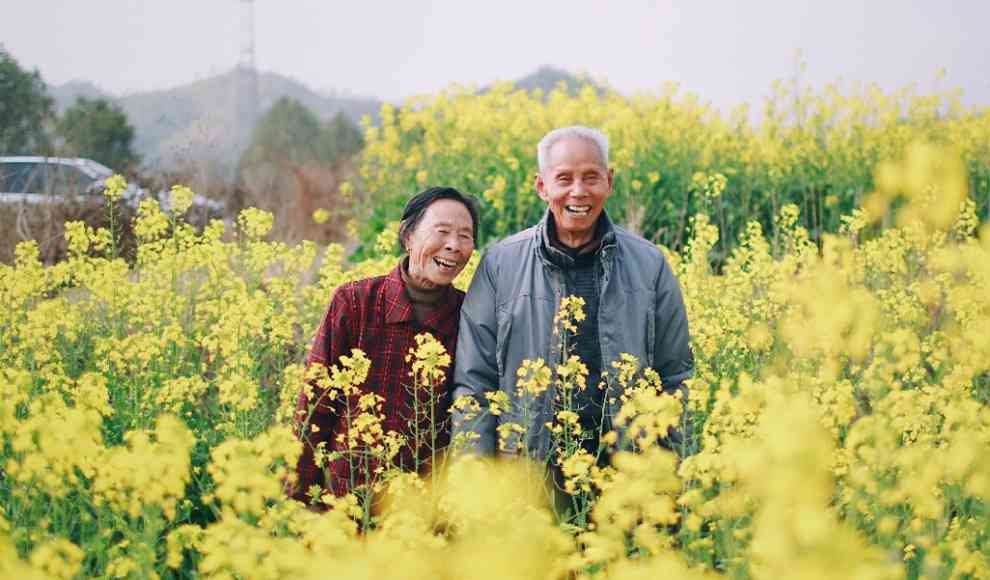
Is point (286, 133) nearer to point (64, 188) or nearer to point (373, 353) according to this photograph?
point (64, 188)

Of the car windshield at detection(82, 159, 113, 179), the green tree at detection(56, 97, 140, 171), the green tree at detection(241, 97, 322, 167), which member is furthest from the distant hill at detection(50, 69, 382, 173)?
the car windshield at detection(82, 159, 113, 179)

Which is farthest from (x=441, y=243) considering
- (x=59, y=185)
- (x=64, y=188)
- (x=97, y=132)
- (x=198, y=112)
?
(x=97, y=132)

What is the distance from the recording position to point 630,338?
11.7 feet

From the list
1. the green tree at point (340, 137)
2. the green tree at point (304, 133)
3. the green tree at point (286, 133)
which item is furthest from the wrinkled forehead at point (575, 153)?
the green tree at point (340, 137)

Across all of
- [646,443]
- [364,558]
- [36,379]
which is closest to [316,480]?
[36,379]

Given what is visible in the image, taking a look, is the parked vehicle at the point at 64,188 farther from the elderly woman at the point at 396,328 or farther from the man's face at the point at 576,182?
the man's face at the point at 576,182

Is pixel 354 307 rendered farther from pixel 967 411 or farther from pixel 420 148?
pixel 420 148

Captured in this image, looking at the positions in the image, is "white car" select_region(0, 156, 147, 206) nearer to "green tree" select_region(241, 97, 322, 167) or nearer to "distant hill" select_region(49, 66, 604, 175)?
"distant hill" select_region(49, 66, 604, 175)

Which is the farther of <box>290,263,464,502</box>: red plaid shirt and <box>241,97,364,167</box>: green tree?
<box>241,97,364,167</box>: green tree

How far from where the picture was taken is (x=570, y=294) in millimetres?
3645

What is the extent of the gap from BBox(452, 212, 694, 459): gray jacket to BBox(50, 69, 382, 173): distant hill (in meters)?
4.67

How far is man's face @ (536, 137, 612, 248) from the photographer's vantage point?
11.6 feet

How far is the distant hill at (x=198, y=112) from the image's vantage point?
8.90 m

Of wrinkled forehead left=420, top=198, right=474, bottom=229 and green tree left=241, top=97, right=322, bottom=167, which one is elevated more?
green tree left=241, top=97, right=322, bottom=167
